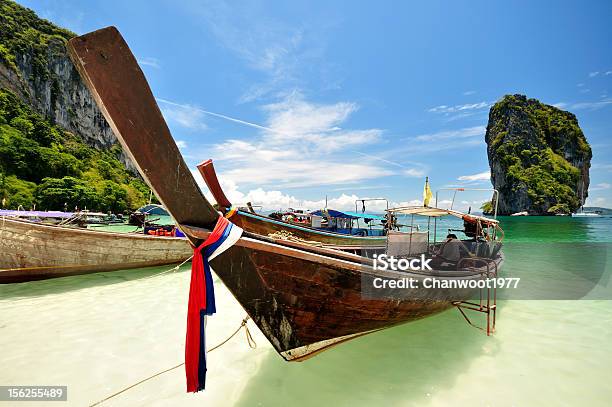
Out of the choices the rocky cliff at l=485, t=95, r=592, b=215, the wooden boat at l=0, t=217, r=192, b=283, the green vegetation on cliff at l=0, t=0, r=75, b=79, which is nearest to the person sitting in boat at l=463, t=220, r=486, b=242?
the wooden boat at l=0, t=217, r=192, b=283

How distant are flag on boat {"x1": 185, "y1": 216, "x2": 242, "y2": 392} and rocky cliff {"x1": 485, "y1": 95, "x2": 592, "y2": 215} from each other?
9777 centimetres

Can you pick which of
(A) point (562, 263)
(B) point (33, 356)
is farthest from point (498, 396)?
(A) point (562, 263)

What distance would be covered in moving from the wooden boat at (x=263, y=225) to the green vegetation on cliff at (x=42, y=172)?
1345 inches

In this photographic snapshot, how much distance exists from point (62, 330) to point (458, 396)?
6792 mm

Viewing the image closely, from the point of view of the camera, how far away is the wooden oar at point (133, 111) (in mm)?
1928

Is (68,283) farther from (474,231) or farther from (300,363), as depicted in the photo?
(474,231)

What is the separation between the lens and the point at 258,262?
3047 mm

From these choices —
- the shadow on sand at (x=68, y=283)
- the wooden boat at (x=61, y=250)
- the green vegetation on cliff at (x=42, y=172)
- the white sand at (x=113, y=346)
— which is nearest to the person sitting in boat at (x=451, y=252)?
the white sand at (x=113, y=346)

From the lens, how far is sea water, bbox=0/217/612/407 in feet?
12.1

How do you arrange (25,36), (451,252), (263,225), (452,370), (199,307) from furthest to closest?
(25,36) < (263,225) < (451,252) < (452,370) < (199,307)

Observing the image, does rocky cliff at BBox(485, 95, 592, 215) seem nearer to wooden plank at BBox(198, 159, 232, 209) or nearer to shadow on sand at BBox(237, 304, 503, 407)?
shadow on sand at BBox(237, 304, 503, 407)

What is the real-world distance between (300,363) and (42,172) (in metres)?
51.6

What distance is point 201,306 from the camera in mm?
2520

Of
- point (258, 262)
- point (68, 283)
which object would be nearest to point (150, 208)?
point (68, 283)
